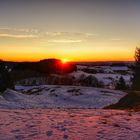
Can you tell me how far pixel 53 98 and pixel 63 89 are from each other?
7704 millimetres

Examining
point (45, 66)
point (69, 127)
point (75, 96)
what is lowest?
point (75, 96)

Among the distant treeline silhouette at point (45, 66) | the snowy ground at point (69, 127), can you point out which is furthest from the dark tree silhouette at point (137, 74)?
the distant treeline silhouette at point (45, 66)

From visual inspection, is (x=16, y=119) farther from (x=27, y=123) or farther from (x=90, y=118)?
(x=90, y=118)

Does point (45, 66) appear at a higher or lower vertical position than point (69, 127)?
higher

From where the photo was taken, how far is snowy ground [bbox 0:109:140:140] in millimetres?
11438

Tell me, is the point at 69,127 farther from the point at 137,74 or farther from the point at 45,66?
the point at 45,66

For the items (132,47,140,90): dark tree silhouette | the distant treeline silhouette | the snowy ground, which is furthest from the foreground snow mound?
the distant treeline silhouette

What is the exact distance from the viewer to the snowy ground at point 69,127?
1144cm

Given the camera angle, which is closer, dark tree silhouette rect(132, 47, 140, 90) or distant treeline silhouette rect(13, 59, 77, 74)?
dark tree silhouette rect(132, 47, 140, 90)

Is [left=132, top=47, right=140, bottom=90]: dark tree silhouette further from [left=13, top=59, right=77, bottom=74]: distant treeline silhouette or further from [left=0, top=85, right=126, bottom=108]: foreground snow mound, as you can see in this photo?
[left=13, top=59, right=77, bottom=74]: distant treeline silhouette

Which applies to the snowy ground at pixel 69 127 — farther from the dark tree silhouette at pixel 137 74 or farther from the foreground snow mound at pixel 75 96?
the dark tree silhouette at pixel 137 74

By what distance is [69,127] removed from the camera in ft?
42.4

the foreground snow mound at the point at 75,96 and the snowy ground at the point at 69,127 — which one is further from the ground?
the snowy ground at the point at 69,127

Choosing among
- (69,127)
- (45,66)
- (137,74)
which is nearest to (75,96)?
(137,74)
